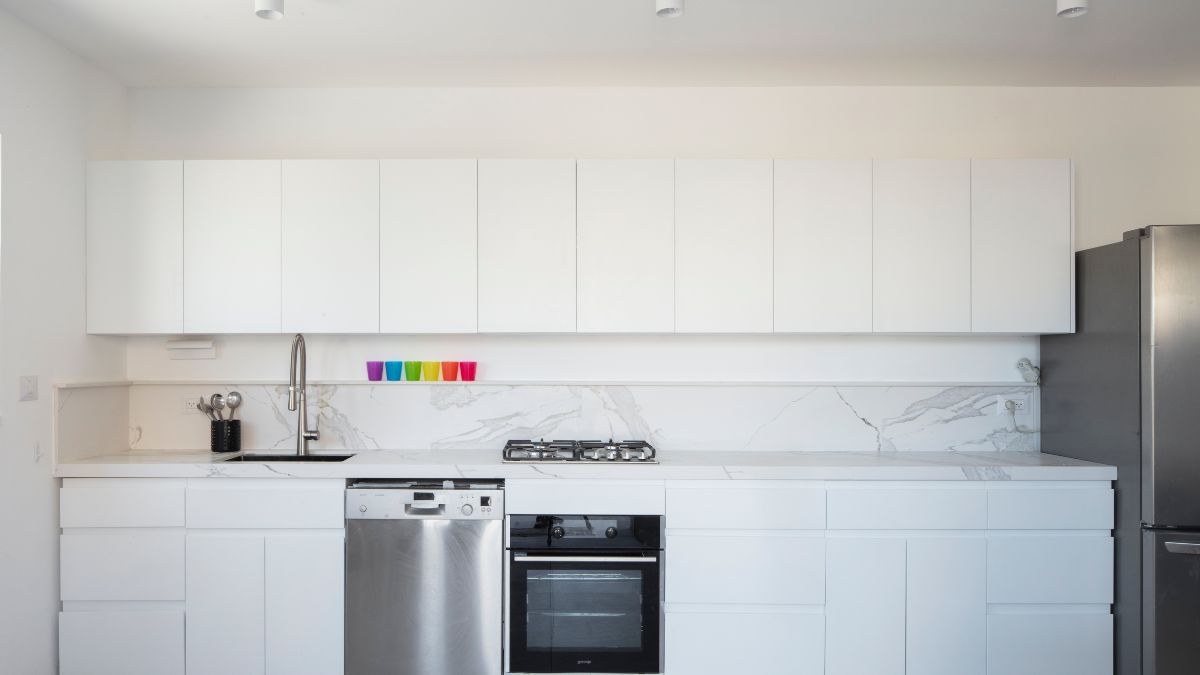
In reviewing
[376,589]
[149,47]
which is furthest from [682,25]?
[376,589]

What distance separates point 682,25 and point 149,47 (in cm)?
224

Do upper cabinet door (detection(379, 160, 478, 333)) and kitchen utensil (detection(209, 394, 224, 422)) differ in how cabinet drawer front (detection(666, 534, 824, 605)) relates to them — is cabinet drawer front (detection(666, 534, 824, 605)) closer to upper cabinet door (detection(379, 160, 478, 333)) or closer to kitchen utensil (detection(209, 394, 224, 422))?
upper cabinet door (detection(379, 160, 478, 333))

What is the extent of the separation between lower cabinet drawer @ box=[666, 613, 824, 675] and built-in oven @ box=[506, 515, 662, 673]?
3.7 inches

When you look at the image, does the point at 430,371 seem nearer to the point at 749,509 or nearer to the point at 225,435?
the point at 225,435

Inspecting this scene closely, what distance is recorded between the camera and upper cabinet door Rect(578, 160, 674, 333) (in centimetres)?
316

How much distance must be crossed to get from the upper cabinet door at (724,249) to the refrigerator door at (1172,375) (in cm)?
141

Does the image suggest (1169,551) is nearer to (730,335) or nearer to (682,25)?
(730,335)

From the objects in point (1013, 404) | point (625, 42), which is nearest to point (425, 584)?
point (625, 42)

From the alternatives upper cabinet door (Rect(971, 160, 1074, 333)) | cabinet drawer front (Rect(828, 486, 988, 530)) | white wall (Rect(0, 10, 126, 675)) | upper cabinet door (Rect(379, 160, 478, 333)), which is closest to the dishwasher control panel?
upper cabinet door (Rect(379, 160, 478, 333))

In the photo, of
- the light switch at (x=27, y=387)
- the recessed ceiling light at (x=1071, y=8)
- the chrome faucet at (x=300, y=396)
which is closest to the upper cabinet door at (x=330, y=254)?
the chrome faucet at (x=300, y=396)

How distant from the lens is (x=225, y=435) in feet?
11.1

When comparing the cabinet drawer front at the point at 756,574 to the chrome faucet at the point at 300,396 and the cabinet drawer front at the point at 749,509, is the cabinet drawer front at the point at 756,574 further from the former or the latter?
the chrome faucet at the point at 300,396

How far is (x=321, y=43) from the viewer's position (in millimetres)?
2990

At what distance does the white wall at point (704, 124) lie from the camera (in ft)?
11.4
